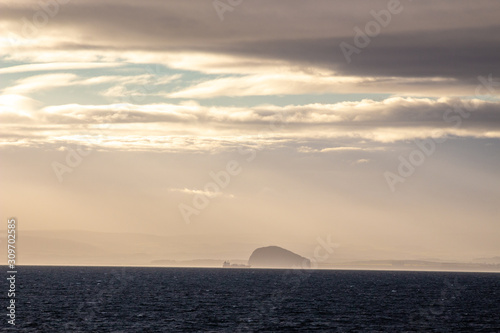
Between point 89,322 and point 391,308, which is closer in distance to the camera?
point 89,322

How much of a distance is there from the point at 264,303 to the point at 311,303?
9.99 m

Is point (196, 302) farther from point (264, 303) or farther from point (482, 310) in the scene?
point (482, 310)

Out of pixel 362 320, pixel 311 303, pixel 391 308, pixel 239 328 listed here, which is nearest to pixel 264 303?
pixel 311 303

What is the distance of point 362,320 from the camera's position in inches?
4387

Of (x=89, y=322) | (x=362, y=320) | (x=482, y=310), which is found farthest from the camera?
(x=482, y=310)

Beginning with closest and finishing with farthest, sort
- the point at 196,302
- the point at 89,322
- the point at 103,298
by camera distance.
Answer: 1. the point at 89,322
2. the point at 196,302
3. the point at 103,298

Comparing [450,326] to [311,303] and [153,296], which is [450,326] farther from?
[153,296]

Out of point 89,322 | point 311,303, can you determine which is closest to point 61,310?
point 89,322

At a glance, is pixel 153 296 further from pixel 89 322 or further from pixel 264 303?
pixel 89 322

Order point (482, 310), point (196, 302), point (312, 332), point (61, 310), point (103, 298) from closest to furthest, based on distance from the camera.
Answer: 1. point (312, 332)
2. point (61, 310)
3. point (482, 310)
4. point (196, 302)
5. point (103, 298)

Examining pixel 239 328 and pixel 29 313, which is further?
pixel 29 313

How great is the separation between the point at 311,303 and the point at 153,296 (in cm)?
3962

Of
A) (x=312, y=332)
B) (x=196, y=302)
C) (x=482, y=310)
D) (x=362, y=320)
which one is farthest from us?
(x=196, y=302)

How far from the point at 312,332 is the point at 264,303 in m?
49.6
